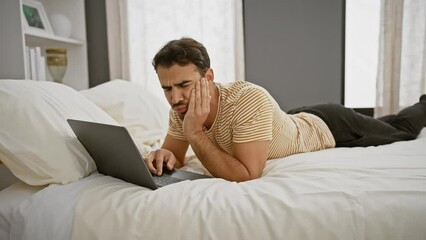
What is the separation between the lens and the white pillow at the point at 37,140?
34.5 inches

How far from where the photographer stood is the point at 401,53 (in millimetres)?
2275

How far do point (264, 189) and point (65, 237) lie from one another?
1.50 ft

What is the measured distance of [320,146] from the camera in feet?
4.56

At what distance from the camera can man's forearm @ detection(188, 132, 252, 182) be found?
0.96 m

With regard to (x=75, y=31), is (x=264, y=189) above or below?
below

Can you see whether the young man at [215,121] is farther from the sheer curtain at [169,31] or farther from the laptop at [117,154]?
the sheer curtain at [169,31]

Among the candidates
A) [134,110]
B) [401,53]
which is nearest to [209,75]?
[134,110]

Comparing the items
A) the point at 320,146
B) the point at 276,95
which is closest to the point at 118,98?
the point at 320,146

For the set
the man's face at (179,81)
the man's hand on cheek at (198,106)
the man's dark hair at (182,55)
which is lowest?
the man's hand on cheek at (198,106)

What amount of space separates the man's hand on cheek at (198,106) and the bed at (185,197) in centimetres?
25

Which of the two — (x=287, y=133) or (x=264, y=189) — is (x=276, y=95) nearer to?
(x=287, y=133)

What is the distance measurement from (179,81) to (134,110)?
0.67 metres

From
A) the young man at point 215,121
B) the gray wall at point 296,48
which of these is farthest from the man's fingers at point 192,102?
the gray wall at point 296,48

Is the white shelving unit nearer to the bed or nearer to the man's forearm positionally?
the bed
